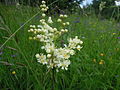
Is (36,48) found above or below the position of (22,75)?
above

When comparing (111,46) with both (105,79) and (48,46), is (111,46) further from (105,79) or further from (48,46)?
(48,46)

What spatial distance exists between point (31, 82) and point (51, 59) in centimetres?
52

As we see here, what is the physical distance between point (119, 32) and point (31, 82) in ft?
6.48

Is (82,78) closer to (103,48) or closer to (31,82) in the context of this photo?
(31,82)

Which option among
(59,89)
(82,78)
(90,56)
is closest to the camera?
(59,89)

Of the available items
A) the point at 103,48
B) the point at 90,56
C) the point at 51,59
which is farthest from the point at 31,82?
the point at 103,48

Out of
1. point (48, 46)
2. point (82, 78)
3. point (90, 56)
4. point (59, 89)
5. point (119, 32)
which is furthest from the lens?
point (119, 32)

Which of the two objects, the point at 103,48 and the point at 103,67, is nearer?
the point at 103,67

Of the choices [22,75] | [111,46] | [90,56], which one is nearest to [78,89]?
[22,75]

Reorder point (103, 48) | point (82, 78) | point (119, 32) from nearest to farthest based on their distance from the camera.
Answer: point (82, 78) < point (103, 48) < point (119, 32)

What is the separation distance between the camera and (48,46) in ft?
2.61

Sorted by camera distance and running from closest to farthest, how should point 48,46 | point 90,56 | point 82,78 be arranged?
point 48,46 < point 82,78 < point 90,56

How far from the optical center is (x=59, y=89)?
1.18 m

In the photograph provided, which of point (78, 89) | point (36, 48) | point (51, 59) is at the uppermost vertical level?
point (51, 59)
